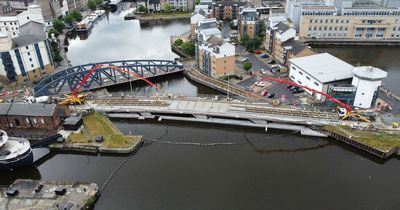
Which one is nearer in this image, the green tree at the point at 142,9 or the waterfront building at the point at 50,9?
the waterfront building at the point at 50,9

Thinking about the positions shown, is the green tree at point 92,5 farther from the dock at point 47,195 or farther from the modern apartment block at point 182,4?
the dock at point 47,195

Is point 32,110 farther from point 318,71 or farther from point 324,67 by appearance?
point 324,67

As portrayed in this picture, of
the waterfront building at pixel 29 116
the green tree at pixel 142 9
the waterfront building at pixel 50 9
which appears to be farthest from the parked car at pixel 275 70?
the green tree at pixel 142 9

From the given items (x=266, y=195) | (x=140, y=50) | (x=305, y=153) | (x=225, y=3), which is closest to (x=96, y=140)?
(x=266, y=195)

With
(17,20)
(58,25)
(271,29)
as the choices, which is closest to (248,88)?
(271,29)

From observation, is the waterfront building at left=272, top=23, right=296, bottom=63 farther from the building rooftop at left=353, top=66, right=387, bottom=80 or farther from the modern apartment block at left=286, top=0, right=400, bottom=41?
the building rooftop at left=353, top=66, right=387, bottom=80

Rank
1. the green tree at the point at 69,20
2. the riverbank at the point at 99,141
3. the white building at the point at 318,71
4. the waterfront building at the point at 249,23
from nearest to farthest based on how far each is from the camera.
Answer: the riverbank at the point at 99,141 < the white building at the point at 318,71 < the waterfront building at the point at 249,23 < the green tree at the point at 69,20
